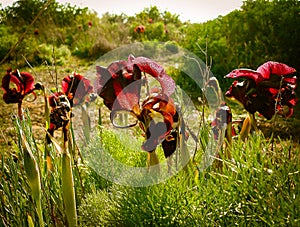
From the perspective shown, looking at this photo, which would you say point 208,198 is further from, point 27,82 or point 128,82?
point 27,82

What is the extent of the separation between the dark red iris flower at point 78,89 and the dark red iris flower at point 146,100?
1.70 feet

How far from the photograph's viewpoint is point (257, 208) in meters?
0.85

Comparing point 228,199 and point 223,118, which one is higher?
point 223,118

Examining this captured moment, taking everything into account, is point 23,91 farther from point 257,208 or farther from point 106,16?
point 106,16

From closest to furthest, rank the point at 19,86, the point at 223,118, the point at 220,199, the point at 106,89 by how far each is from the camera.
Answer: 1. the point at 220,199
2. the point at 106,89
3. the point at 223,118
4. the point at 19,86

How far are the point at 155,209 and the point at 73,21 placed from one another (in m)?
13.0

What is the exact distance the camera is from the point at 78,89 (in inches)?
61.7

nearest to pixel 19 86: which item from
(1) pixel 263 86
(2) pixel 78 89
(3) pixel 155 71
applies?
(2) pixel 78 89

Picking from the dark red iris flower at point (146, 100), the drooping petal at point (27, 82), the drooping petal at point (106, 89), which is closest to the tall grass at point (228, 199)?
the dark red iris flower at point (146, 100)

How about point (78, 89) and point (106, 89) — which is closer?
point (106, 89)

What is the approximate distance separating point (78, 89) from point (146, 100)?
65 centimetres

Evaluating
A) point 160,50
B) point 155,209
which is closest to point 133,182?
point 155,209

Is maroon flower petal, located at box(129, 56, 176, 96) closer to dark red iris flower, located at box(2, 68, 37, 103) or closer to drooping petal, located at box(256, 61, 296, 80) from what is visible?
drooping petal, located at box(256, 61, 296, 80)

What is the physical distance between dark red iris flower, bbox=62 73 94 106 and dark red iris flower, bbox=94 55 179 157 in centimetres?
52
